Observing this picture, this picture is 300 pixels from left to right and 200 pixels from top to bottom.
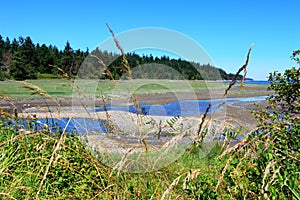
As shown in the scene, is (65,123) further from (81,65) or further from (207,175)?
(81,65)

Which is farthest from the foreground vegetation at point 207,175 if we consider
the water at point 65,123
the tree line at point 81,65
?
the tree line at point 81,65

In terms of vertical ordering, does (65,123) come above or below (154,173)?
above

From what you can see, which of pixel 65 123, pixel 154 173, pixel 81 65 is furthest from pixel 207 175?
pixel 81 65

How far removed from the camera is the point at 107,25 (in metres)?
2.38

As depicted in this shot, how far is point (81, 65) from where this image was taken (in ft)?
15.6

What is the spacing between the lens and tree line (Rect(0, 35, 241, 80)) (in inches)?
143

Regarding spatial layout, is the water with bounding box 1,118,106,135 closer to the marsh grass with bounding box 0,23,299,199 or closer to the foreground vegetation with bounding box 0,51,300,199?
the marsh grass with bounding box 0,23,299,199

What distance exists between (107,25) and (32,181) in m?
1.64

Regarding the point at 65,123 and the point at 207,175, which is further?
the point at 65,123

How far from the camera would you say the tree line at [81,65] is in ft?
11.9

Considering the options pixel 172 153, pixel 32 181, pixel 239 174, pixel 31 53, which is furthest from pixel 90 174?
pixel 31 53

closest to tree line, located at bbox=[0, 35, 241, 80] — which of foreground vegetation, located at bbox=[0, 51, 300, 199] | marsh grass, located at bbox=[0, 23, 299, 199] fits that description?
marsh grass, located at bbox=[0, 23, 299, 199]

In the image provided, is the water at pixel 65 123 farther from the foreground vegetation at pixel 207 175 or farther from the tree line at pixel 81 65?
the tree line at pixel 81 65

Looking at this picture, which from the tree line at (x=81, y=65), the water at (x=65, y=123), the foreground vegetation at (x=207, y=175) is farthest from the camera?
the tree line at (x=81, y=65)
